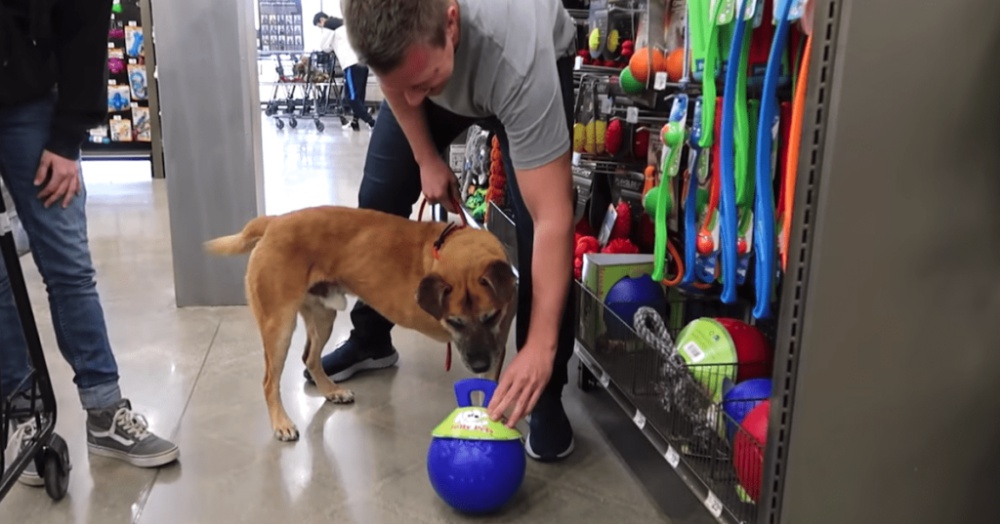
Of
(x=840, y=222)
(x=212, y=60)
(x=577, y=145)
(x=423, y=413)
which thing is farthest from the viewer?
(x=212, y=60)

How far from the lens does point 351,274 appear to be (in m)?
2.40

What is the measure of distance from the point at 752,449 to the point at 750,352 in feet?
1.29

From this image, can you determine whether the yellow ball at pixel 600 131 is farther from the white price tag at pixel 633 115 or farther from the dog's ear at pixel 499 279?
the dog's ear at pixel 499 279

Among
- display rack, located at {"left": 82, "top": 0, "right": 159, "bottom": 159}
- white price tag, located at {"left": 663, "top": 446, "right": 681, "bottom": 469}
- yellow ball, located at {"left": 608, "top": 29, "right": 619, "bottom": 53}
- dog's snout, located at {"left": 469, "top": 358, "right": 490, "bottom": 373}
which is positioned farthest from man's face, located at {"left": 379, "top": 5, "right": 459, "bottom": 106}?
display rack, located at {"left": 82, "top": 0, "right": 159, "bottom": 159}

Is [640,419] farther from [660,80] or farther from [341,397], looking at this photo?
[341,397]

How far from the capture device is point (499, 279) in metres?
2.15

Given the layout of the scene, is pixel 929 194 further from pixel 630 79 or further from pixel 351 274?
pixel 351 274

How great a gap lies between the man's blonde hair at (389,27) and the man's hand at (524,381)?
65 cm

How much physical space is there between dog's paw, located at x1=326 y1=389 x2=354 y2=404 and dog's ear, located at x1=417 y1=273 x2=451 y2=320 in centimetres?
63

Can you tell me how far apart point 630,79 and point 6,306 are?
1750 millimetres

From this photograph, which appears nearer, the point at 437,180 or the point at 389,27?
the point at 389,27

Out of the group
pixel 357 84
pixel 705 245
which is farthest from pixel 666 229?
pixel 357 84

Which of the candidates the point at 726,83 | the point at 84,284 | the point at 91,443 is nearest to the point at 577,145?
the point at 726,83

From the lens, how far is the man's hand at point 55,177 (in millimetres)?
1942
